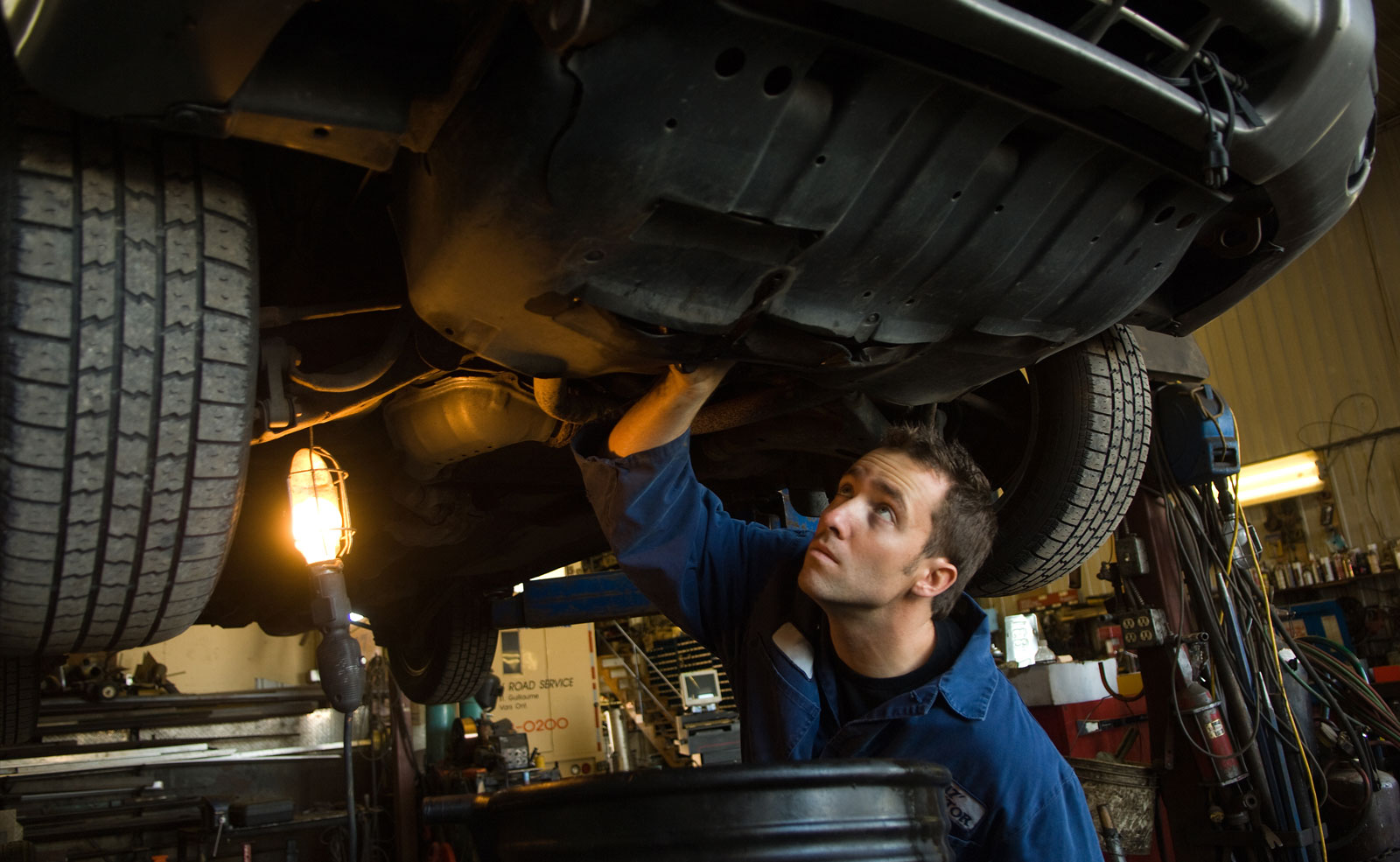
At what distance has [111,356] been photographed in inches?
46.3

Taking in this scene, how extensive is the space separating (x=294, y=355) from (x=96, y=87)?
0.57 m

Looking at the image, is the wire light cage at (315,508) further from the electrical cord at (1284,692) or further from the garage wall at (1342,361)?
the garage wall at (1342,361)

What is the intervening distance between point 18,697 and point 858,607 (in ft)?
10.8

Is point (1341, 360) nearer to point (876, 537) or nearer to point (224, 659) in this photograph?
point (876, 537)

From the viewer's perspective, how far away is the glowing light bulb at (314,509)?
189cm

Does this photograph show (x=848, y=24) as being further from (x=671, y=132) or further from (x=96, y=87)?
(x=96, y=87)

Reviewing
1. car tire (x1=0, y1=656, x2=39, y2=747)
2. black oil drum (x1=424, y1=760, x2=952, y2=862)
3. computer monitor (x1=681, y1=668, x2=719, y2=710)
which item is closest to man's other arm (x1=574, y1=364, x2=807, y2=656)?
black oil drum (x1=424, y1=760, x2=952, y2=862)

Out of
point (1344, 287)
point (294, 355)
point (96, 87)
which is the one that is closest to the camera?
point (96, 87)

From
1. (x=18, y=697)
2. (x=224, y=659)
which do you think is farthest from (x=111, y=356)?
(x=224, y=659)

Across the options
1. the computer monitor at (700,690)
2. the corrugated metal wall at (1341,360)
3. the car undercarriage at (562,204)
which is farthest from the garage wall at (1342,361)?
the car undercarriage at (562,204)

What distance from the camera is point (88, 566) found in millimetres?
1318

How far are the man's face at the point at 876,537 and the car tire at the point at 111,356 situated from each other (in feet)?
2.79

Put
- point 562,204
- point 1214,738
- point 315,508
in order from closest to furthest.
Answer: point 562,204
point 315,508
point 1214,738

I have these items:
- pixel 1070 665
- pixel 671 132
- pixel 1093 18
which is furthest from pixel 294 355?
pixel 1070 665
